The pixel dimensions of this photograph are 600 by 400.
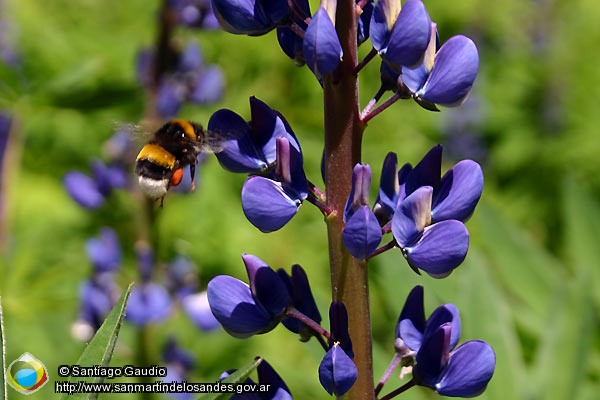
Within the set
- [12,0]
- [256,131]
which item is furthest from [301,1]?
[12,0]

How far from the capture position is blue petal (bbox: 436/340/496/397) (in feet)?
3.67

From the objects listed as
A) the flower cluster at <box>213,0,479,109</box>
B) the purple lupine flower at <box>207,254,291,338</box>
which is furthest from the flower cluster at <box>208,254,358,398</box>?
the flower cluster at <box>213,0,479,109</box>

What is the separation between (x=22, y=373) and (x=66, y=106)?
40.8 inches

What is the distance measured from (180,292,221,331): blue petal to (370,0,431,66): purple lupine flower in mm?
1560

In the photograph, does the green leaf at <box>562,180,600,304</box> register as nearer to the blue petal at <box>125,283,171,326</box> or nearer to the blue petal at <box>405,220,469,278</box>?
the blue petal at <box>125,283,171,326</box>

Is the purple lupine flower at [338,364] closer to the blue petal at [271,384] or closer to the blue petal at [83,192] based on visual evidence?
the blue petal at [271,384]

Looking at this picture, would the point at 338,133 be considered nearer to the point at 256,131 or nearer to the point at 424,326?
the point at 256,131

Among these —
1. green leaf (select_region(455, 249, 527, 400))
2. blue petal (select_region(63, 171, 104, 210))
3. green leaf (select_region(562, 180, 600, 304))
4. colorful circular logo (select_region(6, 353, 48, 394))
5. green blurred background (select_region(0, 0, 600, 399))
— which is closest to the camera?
colorful circular logo (select_region(6, 353, 48, 394))

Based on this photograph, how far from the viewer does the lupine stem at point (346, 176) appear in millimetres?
1124

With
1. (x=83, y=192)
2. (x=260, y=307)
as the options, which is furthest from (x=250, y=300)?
(x=83, y=192)

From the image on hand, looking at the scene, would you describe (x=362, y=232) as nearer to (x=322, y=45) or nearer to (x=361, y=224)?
(x=361, y=224)

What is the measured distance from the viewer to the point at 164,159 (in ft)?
5.37

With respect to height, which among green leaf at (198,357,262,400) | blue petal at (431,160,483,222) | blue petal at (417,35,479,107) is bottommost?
green leaf at (198,357,262,400)

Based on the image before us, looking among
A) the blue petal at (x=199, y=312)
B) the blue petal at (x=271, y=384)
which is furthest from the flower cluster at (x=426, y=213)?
the blue petal at (x=199, y=312)
